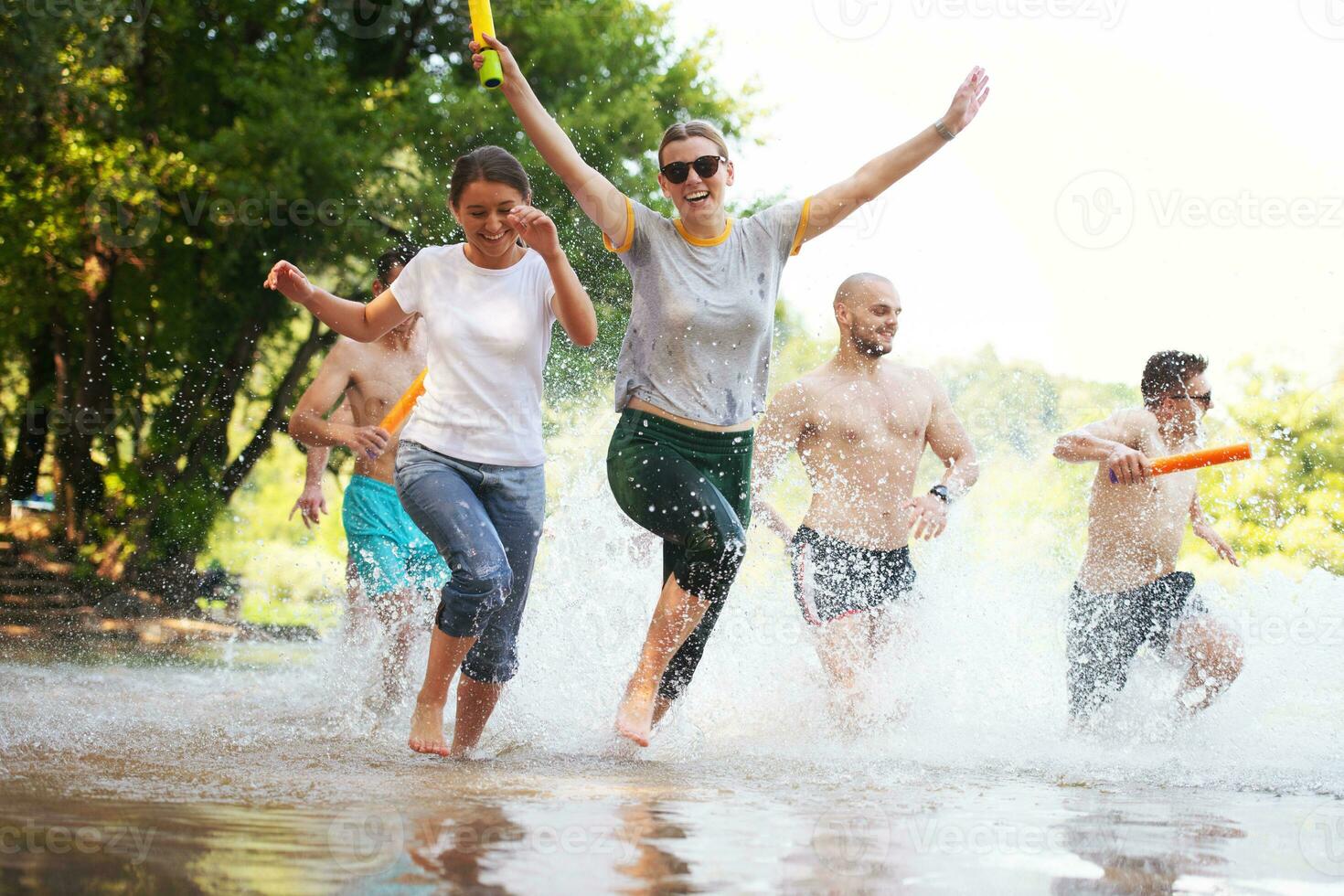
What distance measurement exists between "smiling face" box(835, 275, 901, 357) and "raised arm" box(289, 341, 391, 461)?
1902 millimetres

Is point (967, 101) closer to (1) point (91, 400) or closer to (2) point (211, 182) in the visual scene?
(2) point (211, 182)

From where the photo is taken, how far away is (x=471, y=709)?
15.8 ft

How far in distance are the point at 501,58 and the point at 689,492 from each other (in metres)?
1.45

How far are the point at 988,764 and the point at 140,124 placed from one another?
14.8 m

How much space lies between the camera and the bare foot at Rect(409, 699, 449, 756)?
4.69m

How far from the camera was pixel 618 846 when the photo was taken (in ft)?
10.0

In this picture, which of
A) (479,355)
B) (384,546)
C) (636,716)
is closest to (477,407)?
(479,355)

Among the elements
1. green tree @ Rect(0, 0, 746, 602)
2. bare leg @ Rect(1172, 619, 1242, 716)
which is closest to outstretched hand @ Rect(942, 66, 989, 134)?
bare leg @ Rect(1172, 619, 1242, 716)

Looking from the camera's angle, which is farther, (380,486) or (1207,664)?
(380,486)

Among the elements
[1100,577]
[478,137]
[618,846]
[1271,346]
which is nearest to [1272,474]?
[1271,346]

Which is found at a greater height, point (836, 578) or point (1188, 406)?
point (1188, 406)

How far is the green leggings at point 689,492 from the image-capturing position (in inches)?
185

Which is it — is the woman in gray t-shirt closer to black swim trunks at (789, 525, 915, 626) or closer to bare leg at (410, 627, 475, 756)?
bare leg at (410, 627, 475, 756)

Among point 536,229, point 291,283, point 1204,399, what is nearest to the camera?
point 536,229
